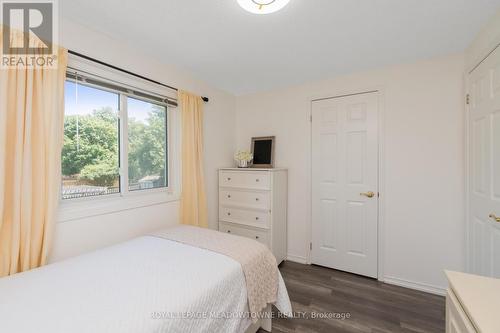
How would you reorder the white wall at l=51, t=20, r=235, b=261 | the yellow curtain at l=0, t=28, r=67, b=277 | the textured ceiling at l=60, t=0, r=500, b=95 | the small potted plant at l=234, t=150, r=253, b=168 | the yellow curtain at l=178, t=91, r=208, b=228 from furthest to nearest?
the small potted plant at l=234, t=150, r=253, b=168, the yellow curtain at l=178, t=91, r=208, b=228, the white wall at l=51, t=20, r=235, b=261, the textured ceiling at l=60, t=0, r=500, b=95, the yellow curtain at l=0, t=28, r=67, b=277

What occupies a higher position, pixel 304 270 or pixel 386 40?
pixel 386 40

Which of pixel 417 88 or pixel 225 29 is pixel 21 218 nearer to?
pixel 225 29

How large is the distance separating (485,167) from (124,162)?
3057mm

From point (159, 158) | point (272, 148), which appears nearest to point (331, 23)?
point (272, 148)

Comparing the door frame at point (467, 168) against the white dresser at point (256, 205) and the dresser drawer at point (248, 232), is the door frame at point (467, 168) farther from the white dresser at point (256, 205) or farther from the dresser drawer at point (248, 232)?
the dresser drawer at point (248, 232)

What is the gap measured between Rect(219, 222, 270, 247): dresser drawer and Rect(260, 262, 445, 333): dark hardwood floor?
0.47 metres

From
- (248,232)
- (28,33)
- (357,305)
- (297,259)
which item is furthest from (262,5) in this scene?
(297,259)

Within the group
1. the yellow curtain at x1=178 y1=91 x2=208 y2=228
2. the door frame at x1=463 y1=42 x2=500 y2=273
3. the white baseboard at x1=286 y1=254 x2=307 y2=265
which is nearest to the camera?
the door frame at x1=463 y1=42 x2=500 y2=273

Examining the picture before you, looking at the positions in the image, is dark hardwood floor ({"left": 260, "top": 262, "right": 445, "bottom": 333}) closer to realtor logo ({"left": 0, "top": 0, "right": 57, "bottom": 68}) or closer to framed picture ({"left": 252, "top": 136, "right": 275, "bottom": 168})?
framed picture ({"left": 252, "top": 136, "right": 275, "bottom": 168})

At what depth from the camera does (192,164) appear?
8.34 feet

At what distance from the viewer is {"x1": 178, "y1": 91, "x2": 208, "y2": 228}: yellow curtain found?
97.7 inches

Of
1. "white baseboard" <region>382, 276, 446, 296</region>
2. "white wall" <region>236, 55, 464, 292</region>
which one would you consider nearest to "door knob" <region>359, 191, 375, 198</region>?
"white wall" <region>236, 55, 464, 292</region>

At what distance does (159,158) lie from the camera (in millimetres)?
2482

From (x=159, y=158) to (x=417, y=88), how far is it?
2.87m
